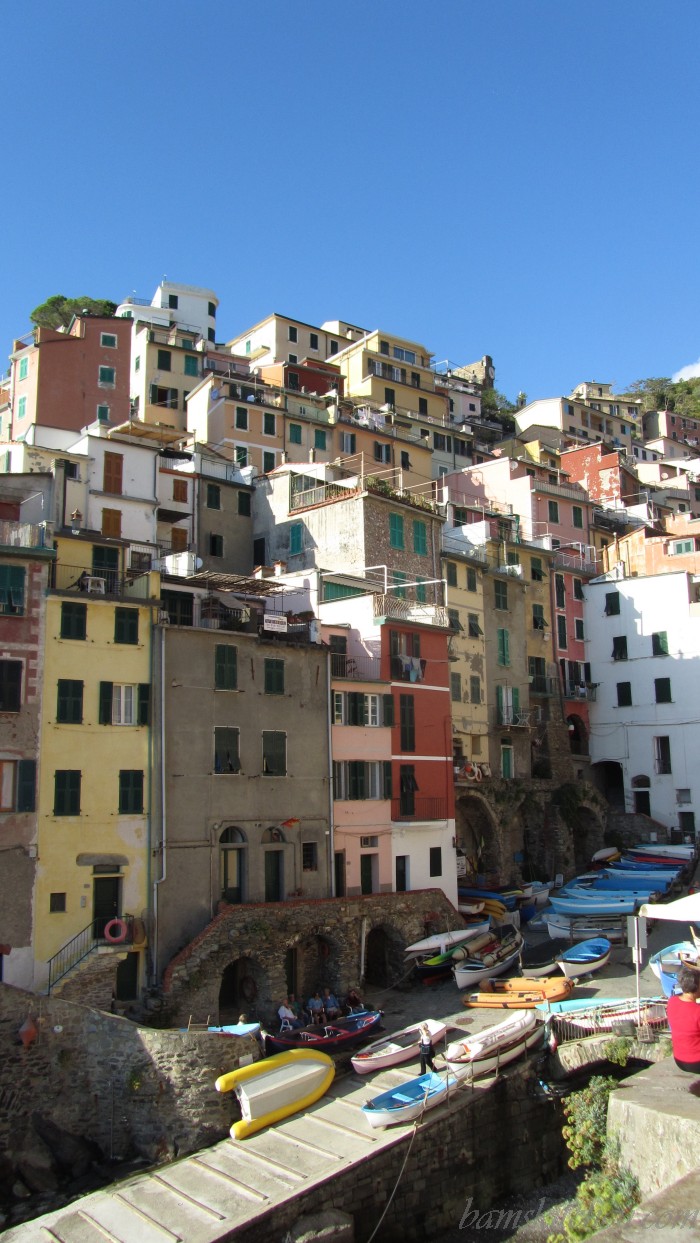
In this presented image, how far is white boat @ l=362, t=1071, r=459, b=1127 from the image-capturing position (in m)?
24.2

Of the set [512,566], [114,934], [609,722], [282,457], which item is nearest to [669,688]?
[609,722]

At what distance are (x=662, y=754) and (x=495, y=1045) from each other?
113 feet

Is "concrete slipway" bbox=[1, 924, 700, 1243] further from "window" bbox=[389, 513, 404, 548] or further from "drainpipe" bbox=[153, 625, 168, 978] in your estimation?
"window" bbox=[389, 513, 404, 548]

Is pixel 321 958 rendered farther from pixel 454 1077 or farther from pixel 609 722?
pixel 609 722

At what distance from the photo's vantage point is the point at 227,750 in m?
34.5

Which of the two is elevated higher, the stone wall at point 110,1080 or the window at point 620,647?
the window at point 620,647

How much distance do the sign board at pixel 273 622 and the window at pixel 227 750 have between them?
167 inches

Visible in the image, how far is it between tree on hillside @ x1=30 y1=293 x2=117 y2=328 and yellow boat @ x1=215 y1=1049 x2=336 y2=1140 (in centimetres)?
7066

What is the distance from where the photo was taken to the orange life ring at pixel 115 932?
29.9 m

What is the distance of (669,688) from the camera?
58.8 meters

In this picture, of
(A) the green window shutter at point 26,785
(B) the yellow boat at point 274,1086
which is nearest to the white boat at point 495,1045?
(B) the yellow boat at point 274,1086

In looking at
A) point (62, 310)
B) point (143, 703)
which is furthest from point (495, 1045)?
point (62, 310)

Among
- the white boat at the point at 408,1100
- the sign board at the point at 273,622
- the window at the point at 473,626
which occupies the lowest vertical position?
the white boat at the point at 408,1100

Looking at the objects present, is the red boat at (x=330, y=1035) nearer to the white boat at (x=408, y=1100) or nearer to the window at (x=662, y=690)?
the white boat at (x=408, y=1100)
